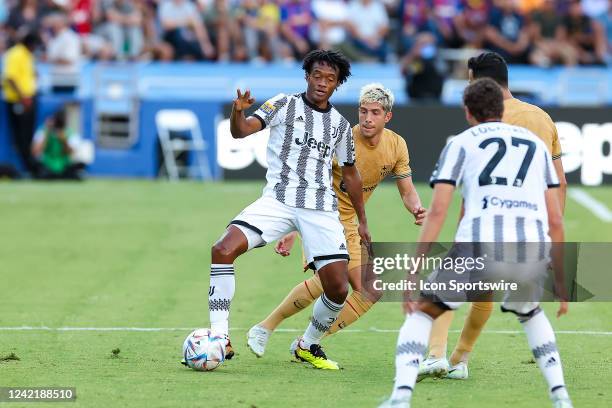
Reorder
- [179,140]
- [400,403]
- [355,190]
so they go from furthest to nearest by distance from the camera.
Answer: [179,140], [355,190], [400,403]

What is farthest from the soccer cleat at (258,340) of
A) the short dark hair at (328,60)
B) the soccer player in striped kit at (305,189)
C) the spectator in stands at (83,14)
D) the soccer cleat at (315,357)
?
the spectator in stands at (83,14)

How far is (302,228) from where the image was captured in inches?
381

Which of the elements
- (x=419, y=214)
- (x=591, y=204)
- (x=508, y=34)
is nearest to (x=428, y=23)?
(x=508, y=34)

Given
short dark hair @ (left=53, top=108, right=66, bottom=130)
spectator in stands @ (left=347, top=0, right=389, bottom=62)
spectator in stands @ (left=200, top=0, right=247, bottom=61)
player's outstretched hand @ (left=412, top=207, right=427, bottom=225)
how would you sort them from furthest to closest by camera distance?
1. spectator in stands @ (left=347, top=0, right=389, bottom=62)
2. spectator in stands @ (left=200, top=0, right=247, bottom=61)
3. short dark hair @ (left=53, top=108, right=66, bottom=130)
4. player's outstretched hand @ (left=412, top=207, right=427, bottom=225)

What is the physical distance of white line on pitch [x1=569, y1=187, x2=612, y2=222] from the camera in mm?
19859

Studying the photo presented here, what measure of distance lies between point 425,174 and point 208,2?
6.29 metres

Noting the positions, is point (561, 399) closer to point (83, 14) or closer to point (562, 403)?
point (562, 403)

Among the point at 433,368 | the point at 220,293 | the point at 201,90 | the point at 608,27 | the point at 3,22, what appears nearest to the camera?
the point at 433,368

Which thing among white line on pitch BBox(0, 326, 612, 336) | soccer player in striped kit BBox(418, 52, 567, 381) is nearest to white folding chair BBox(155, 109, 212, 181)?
white line on pitch BBox(0, 326, 612, 336)

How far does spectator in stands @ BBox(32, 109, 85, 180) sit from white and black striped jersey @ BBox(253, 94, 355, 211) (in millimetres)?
14260

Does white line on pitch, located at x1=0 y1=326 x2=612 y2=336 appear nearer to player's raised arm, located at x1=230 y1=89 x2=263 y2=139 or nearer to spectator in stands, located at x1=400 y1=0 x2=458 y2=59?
player's raised arm, located at x1=230 y1=89 x2=263 y2=139

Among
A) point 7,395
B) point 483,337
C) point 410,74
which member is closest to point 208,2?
point 410,74

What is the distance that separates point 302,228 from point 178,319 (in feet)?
9.94

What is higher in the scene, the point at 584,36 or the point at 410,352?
the point at 410,352
